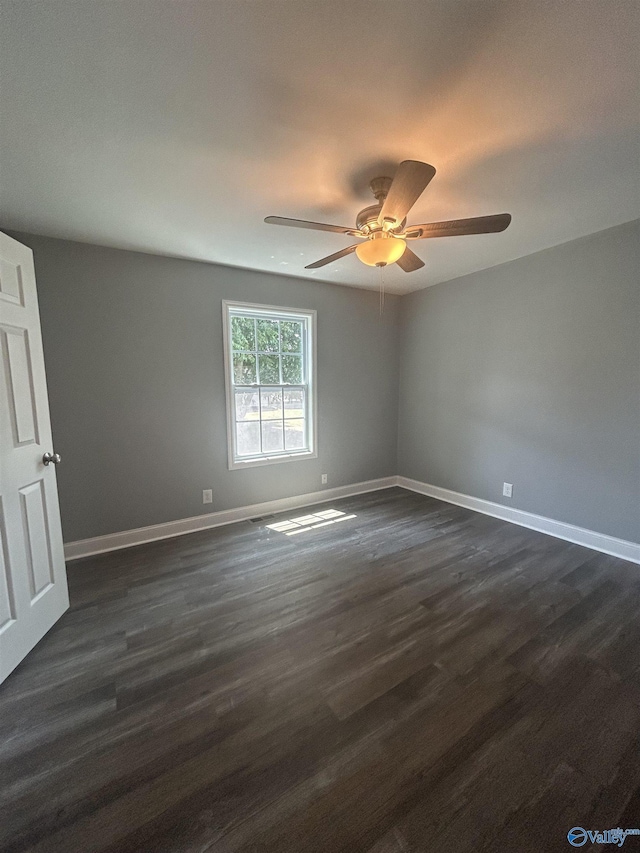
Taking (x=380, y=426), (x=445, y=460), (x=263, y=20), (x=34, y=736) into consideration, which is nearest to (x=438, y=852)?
(x=34, y=736)

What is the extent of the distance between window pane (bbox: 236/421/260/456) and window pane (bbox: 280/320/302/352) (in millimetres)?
909

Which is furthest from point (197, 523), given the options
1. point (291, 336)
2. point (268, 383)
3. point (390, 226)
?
point (390, 226)

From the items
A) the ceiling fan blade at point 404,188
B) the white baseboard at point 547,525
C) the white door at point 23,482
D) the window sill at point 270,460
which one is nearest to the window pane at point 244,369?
the window sill at point 270,460

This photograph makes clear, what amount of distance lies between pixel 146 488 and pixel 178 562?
758mm

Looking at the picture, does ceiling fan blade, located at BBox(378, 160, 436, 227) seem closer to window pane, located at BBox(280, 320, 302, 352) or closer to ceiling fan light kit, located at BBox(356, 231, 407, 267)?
ceiling fan light kit, located at BBox(356, 231, 407, 267)

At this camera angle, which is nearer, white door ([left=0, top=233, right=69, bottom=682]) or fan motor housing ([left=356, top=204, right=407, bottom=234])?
white door ([left=0, top=233, right=69, bottom=682])

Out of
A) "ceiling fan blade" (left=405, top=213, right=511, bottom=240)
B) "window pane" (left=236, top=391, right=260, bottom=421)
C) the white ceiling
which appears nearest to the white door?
the white ceiling

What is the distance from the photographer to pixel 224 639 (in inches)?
72.1

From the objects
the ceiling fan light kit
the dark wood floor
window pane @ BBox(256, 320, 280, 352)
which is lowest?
the dark wood floor

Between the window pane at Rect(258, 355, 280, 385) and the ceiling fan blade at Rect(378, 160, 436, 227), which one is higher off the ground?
the ceiling fan blade at Rect(378, 160, 436, 227)

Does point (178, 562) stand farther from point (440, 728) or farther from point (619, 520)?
point (619, 520)

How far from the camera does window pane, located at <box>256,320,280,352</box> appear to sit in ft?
11.4

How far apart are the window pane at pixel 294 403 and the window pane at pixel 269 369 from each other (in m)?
0.18

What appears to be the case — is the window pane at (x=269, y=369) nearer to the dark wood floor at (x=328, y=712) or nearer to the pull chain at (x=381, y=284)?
the pull chain at (x=381, y=284)
